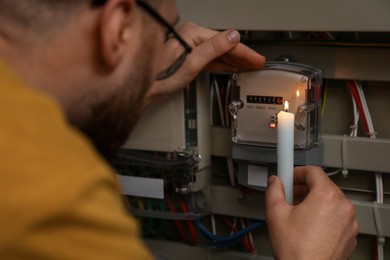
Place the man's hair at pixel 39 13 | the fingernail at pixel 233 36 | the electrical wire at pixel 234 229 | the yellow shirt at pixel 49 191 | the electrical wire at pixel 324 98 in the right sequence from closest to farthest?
the yellow shirt at pixel 49 191 < the man's hair at pixel 39 13 < the fingernail at pixel 233 36 < the electrical wire at pixel 324 98 < the electrical wire at pixel 234 229

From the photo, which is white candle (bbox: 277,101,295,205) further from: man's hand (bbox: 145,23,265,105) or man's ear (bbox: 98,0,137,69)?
man's ear (bbox: 98,0,137,69)

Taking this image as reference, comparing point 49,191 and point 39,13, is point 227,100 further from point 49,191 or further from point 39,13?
point 49,191

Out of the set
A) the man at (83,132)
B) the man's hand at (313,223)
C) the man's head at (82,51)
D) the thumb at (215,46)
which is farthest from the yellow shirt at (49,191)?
the thumb at (215,46)

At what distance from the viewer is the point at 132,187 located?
1.29 metres

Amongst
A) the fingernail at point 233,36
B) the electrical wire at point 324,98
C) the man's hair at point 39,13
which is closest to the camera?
the man's hair at point 39,13

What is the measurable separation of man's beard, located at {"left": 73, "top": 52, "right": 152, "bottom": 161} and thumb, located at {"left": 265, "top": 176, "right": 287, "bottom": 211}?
306mm

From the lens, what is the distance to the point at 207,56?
1.13 m

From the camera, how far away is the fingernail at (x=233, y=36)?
1105 mm

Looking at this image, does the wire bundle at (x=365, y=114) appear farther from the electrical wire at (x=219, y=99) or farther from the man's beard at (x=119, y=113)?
the man's beard at (x=119, y=113)

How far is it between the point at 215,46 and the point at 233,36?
0.13ft

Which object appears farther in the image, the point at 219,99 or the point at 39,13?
the point at 219,99

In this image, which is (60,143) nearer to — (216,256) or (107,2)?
(107,2)

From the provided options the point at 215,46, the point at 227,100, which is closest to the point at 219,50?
the point at 215,46

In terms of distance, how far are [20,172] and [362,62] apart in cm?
81
